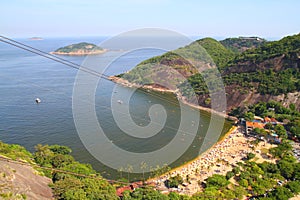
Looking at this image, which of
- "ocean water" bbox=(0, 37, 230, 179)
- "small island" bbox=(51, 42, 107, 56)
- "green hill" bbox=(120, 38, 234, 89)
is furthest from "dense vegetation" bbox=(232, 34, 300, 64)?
"small island" bbox=(51, 42, 107, 56)

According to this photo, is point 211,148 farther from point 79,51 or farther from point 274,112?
point 79,51

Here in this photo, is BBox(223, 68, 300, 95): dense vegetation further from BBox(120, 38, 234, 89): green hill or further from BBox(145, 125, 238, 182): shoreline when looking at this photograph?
BBox(120, 38, 234, 89): green hill

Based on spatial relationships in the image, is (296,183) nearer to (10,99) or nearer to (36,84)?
(10,99)

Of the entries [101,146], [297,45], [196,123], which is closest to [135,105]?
[196,123]

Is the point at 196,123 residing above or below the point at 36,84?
below

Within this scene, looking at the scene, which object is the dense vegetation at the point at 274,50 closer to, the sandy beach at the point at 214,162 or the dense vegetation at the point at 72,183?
the sandy beach at the point at 214,162

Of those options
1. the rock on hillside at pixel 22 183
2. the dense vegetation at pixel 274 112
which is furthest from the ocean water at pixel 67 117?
the rock on hillside at pixel 22 183
